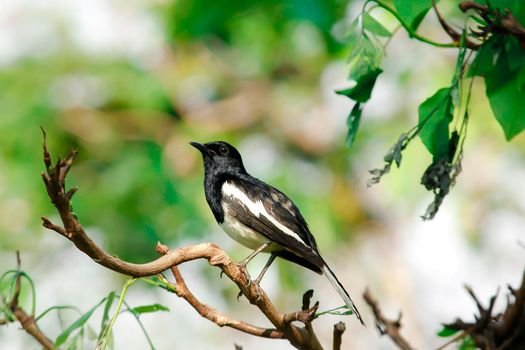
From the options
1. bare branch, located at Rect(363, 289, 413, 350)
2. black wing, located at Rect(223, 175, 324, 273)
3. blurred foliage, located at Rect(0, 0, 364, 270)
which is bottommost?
bare branch, located at Rect(363, 289, 413, 350)

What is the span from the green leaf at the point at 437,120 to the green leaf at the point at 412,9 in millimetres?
144

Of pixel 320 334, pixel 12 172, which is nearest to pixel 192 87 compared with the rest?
pixel 12 172

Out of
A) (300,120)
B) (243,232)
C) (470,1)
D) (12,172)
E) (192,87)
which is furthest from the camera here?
(300,120)

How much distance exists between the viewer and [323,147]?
27.9 ft

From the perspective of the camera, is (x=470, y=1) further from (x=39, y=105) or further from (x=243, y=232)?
(x=39, y=105)

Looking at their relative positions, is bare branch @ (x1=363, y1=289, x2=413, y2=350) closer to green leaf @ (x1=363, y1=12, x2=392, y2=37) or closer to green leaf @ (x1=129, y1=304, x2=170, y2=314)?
green leaf @ (x1=129, y1=304, x2=170, y2=314)

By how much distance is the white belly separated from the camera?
3326 millimetres

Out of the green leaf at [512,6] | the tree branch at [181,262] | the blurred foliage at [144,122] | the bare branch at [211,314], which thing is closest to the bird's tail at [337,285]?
the tree branch at [181,262]

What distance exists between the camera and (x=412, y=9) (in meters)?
1.58

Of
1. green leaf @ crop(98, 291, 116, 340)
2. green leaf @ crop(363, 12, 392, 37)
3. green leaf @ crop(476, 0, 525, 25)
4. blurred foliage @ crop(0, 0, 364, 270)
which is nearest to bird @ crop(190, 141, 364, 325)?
green leaf @ crop(363, 12, 392, 37)

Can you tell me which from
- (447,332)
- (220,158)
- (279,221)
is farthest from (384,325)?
(220,158)

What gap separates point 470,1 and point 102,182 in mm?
5947

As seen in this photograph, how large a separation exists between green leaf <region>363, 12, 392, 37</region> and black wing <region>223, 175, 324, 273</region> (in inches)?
48.7

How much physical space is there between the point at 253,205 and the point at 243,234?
4.8 inches
